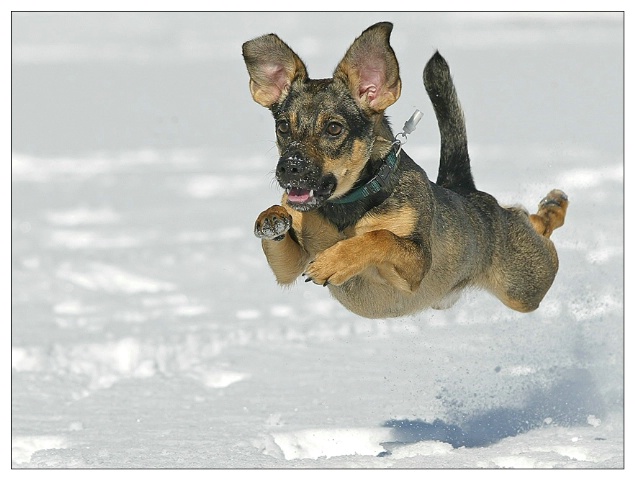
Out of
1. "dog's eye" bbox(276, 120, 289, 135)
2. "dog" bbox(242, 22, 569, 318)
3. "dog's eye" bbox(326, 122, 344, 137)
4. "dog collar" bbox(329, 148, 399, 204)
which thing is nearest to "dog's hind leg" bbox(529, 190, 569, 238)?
"dog" bbox(242, 22, 569, 318)

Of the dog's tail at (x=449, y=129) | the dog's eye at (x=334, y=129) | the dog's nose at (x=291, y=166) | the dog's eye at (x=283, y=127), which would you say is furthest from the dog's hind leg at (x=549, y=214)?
the dog's nose at (x=291, y=166)

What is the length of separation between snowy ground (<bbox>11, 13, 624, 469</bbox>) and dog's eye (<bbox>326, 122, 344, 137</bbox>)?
178 cm

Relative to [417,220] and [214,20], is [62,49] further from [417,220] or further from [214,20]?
[417,220]

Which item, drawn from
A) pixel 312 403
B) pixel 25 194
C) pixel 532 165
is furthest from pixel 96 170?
pixel 312 403

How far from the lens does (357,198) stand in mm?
5504

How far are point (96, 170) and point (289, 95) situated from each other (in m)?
10.6

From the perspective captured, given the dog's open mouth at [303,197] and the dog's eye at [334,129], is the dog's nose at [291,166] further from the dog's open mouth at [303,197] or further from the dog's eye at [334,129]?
the dog's eye at [334,129]

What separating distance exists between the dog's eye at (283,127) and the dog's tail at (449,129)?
1.64m

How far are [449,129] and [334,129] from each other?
5.84ft

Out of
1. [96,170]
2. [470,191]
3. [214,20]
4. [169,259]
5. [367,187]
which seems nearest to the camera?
[367,187]

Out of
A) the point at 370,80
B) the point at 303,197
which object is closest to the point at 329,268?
the point at 303,197

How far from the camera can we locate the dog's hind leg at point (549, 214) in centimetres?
732

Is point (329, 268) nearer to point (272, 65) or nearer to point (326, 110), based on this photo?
point (326, 110)

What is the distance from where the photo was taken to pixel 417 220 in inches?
221
